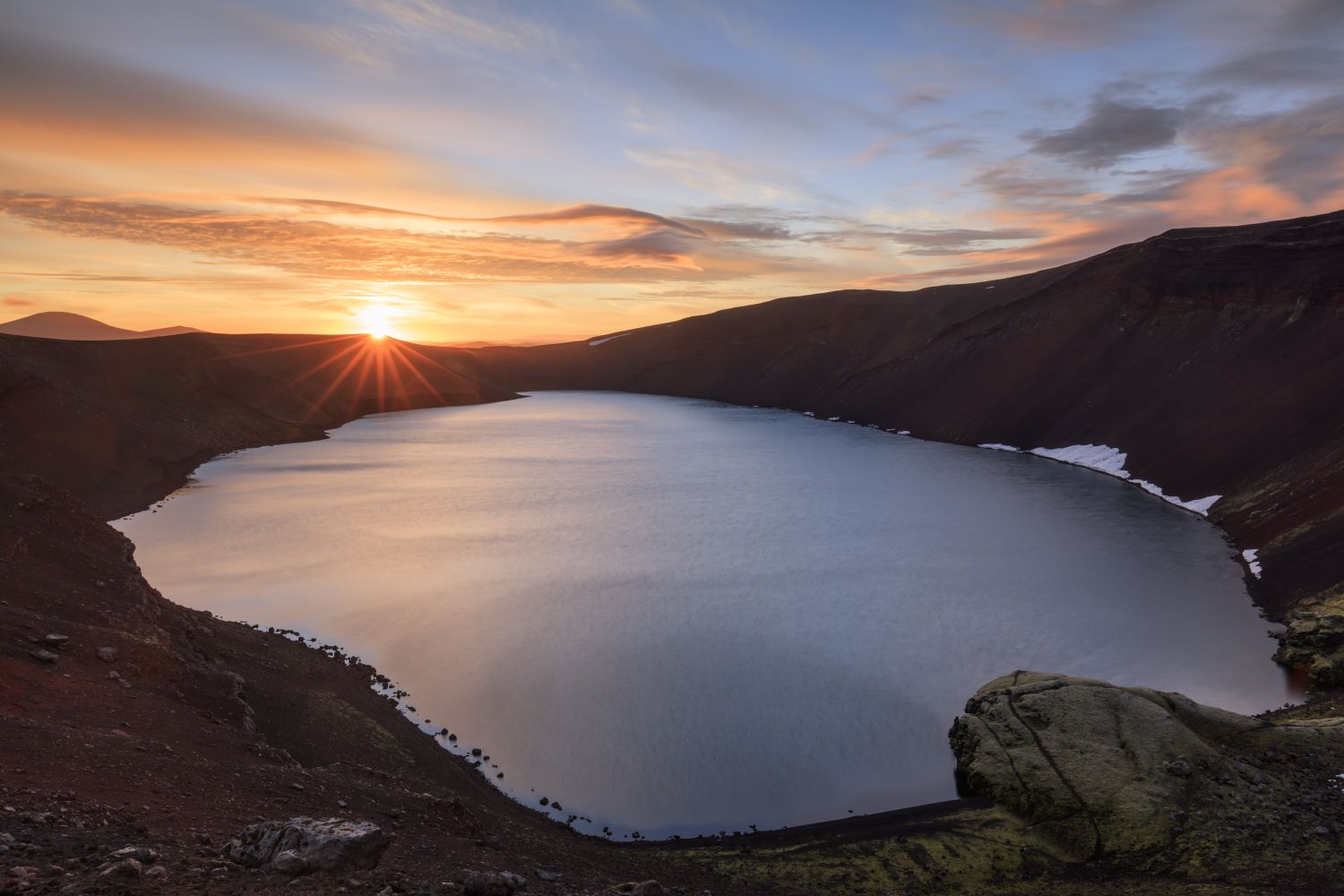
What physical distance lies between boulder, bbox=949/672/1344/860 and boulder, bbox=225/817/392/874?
42.7ft

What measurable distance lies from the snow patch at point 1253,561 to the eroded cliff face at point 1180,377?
1.40 ft

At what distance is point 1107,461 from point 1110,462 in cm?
54

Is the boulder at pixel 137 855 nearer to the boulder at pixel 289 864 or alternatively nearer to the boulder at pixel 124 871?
the boulder at pixel 124 871

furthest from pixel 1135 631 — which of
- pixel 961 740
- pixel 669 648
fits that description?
pixel 669 648

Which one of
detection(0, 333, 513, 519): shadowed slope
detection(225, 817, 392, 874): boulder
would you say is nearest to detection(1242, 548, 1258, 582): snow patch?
detection(225, 817, 392, 874): boulder

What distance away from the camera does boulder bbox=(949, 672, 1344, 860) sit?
14281 mm

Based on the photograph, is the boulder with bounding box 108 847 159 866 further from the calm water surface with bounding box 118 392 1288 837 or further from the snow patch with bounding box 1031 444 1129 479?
the snow patch with bounding box 1031 444 1129 479

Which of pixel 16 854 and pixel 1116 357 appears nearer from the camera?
pixel 16 854

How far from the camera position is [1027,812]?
15.8m

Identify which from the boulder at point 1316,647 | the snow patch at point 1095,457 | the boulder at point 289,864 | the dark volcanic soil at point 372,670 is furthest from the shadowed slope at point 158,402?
the snow patch at point 1095,457

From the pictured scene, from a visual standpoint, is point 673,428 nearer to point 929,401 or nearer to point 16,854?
point 929,401

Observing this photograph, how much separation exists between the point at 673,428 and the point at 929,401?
32576 mm

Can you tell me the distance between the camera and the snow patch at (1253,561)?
32.4 metres

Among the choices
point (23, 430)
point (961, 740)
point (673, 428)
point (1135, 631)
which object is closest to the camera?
point (961, 740)
